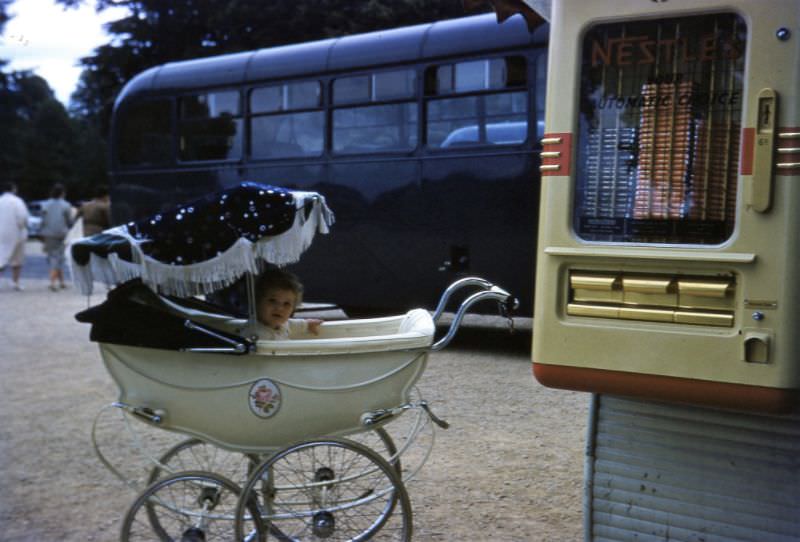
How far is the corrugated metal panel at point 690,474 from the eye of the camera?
336cm

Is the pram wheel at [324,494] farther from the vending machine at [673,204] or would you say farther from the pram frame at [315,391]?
the vending machine at [673,204]

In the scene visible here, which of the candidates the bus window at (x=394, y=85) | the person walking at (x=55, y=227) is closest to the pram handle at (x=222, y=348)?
the bus window at (x=394, y=85)

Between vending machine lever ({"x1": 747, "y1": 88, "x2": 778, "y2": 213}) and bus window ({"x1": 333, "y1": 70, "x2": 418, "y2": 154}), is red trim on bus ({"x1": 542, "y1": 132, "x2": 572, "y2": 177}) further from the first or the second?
bus window ({"x1": 333, "y1": 70, "x2": 418, "y2": 154})

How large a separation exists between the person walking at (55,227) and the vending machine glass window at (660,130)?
14.6 m

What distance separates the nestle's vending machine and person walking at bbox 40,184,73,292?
574 inches

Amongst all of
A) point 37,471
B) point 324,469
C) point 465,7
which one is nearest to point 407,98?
point 465,7

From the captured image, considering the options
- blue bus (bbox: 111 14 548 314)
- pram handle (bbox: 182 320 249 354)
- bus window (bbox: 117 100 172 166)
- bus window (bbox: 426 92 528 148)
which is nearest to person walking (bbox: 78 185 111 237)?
bus window (bbox: 117 100 172 166)

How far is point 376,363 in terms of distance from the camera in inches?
148

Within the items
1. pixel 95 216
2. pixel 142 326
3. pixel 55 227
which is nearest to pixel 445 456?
pixel 142 326

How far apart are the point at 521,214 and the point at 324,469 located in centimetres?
538

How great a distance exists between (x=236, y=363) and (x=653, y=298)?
5.18ft

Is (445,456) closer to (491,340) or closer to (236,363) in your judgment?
(236,363)

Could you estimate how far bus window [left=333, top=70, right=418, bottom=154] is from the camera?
386 inches

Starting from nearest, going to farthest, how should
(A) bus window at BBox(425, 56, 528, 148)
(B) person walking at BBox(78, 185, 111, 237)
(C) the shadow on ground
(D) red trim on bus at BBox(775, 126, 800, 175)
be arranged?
(D) red trim on bus at BBox(775, 126, 800, 175)
(A) bus window at BBox(425, 56, 528, 148)
(C) the shadow on ground
(B) person walking at BBox(78, 185, 111, 237)
